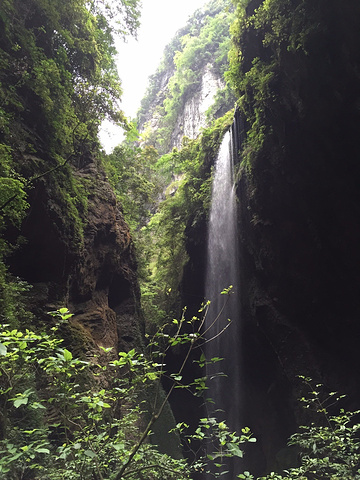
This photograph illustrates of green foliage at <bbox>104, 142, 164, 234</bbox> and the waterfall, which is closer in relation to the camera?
the waterfall

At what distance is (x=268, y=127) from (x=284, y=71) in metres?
1.35

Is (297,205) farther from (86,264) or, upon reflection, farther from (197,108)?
(197,108)

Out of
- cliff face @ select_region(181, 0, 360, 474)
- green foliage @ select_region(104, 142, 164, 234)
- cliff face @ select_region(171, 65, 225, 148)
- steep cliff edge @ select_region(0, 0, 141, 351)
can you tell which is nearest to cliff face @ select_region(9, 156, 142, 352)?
steep cliff edge @ select_region(0, 0, 141, 351)

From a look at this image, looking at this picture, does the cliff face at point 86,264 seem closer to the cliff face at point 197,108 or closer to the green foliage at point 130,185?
the green foliage at point 130,185

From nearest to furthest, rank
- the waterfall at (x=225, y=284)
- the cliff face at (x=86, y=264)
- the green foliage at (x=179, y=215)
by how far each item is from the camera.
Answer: the cliff face at (x=86, y=264)
the waterfall at (x=225, y=284)
the green foliage at (x=179, y=215)

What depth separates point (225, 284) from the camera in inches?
419

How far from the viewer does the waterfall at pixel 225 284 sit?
10133mm

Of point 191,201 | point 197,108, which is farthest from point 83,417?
point 197,108

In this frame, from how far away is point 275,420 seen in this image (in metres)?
8.91

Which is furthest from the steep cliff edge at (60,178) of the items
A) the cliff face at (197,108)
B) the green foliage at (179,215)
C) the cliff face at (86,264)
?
the cliff face at (197,108)

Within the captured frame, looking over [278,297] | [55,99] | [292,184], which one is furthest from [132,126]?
[278,297]

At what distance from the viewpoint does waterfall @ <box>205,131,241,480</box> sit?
1013 cm

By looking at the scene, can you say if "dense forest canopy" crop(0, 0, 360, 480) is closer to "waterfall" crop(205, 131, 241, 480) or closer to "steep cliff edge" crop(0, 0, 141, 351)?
"steep cliff edge" crop(0, 0, 141, 351)

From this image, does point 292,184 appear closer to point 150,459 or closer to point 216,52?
point 150,459
